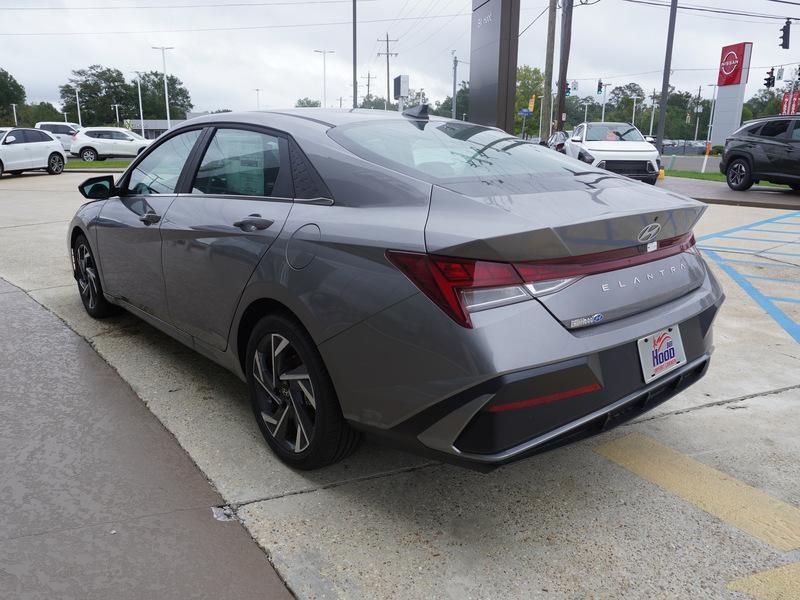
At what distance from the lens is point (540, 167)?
9.70ft

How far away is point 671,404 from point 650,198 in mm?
1491

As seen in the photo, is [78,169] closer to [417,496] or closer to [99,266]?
[99,266]

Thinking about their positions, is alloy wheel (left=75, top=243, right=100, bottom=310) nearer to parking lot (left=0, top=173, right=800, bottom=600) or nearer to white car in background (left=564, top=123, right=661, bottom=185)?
parking lot (left=0, top=173, right=800, bottom=600)

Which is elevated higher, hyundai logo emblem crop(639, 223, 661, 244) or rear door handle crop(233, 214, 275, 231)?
hyundai logo emblem crop(639, 223, 661, 244)

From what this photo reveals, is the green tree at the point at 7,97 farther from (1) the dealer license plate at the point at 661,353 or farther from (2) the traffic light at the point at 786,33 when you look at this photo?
(1) the dealer license plate at the point at 661,353

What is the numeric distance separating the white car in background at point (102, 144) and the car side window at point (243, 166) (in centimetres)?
2787

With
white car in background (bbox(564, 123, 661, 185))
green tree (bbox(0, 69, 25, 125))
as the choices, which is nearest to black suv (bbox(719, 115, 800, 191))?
white car in background (bbox(564, 123, 661, 185))

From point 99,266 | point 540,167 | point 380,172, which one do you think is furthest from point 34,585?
point 99,266

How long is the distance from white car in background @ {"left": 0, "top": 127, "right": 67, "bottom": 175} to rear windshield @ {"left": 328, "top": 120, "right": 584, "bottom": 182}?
21.3 meters

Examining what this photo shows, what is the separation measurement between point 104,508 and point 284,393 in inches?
32.4

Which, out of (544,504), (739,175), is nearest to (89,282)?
(544,504)

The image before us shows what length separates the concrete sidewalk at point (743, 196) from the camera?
13023mm

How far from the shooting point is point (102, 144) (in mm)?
28625

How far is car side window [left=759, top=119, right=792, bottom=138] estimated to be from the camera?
1431cm
